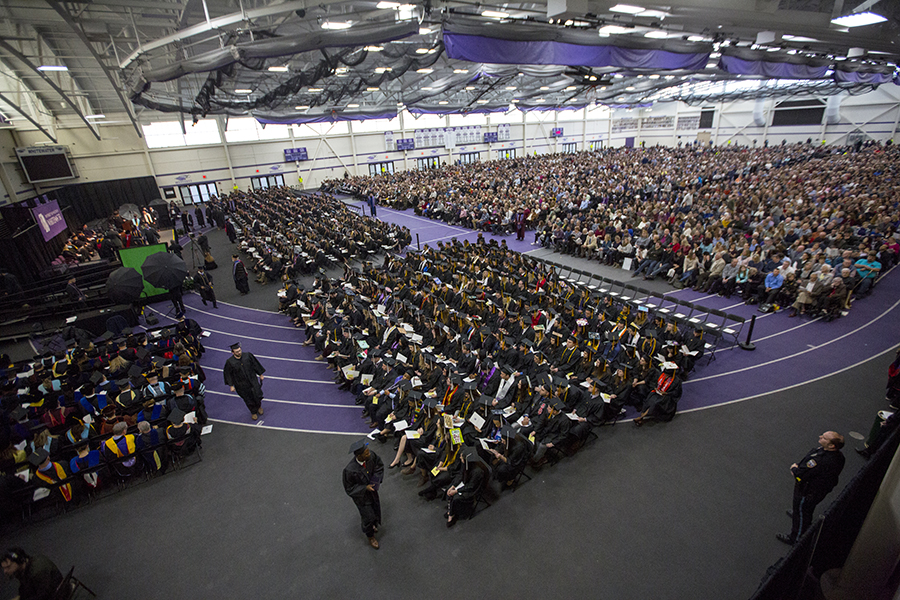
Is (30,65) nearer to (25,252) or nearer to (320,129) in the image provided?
(25,252)

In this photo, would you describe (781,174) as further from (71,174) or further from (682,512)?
(71,174)

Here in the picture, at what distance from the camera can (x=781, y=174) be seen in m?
25.7

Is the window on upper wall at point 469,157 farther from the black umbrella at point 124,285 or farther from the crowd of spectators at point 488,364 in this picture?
the black umbrella at point 124,285

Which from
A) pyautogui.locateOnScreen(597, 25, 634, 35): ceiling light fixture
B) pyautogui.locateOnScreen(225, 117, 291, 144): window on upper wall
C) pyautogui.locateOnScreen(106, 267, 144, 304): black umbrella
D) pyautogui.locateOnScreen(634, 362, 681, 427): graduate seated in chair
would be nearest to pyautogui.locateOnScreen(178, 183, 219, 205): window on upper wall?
pyautogui.locateOnScreen(225, 117, 291, 144): window on upper wall

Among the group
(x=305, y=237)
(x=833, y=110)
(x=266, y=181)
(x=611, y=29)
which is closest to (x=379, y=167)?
(x=266, y=181)

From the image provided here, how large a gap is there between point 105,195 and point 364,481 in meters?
37.5

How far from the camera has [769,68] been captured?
15086 mm

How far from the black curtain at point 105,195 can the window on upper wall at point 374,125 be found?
1865 centimetres

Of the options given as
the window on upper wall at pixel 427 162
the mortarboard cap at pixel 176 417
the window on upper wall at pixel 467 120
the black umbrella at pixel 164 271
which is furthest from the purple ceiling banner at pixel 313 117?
the mortarboard cap at pixel 176 417

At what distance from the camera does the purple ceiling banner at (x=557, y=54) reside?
8734 millimetres

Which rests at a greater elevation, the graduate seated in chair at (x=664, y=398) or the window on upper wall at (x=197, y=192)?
the window on upper wall at (x=197, y=192)

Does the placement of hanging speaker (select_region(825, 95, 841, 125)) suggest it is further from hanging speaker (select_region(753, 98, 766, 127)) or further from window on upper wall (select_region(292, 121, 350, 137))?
window on upper wall (select_region(292, 121, 350, 137))

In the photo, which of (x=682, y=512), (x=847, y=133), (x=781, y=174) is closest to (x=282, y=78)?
(x=682, y=512)

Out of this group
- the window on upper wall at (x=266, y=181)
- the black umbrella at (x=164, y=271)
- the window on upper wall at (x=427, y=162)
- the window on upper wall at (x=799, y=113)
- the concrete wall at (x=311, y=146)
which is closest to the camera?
the black umbrella at (x=164, y=271)
